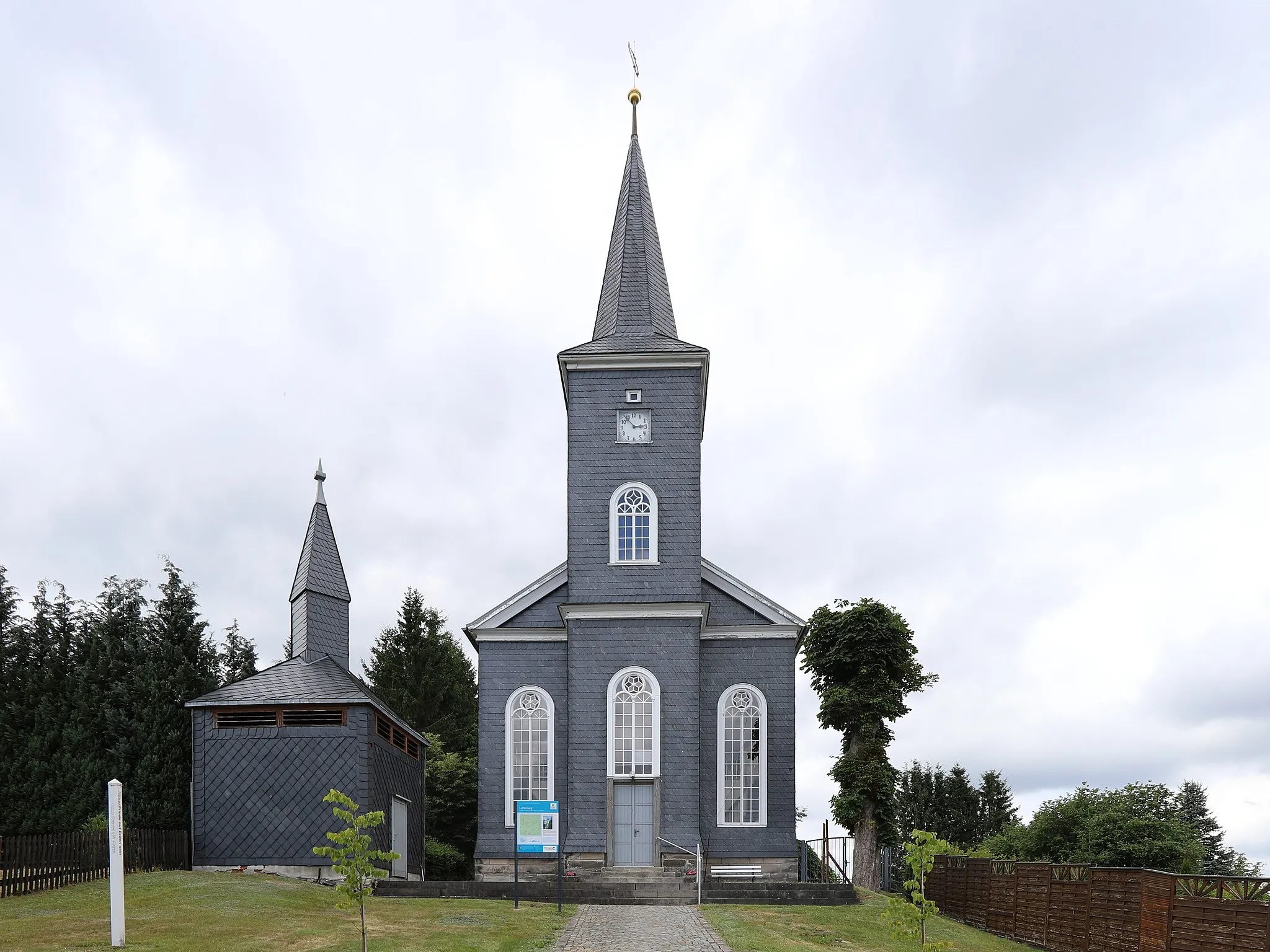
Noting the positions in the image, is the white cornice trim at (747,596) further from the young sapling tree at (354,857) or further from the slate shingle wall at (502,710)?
the young sapling tree at (354,857)

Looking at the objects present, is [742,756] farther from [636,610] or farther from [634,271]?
[634,271]

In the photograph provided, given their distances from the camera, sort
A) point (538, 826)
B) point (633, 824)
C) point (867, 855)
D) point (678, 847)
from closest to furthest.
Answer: point (538, 826) < point (678, 847) < point (633, 824) < point (867, 855)

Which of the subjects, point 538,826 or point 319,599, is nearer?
point 538,826

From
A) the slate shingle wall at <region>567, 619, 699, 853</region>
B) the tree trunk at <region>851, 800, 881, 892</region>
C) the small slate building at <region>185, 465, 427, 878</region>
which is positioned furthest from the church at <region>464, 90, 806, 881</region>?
the tree trunk at <region>851, 800, 881, 892</region>

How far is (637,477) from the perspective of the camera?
95.6 feet

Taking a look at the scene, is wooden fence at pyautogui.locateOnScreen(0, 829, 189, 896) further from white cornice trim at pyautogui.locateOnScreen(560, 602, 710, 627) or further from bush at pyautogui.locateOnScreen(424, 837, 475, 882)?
bush at pyautogui.locateOnScreen(424, 837, 475, 882)

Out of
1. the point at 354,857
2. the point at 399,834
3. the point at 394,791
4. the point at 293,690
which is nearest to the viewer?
the point at 354,857

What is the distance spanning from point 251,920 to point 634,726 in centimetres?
1025

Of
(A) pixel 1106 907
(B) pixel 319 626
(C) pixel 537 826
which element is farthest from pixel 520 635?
(A) pixel 1106 907

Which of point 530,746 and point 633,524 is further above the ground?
point 633,524

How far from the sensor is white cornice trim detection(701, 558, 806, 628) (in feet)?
96.3

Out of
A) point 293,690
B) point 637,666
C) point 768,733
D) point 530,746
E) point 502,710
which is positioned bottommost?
point 530,746

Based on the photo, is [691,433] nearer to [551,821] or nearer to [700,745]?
[700,745]

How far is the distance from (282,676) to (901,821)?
4176 cm
